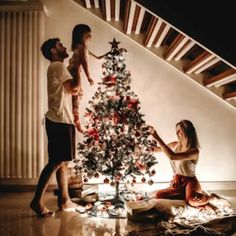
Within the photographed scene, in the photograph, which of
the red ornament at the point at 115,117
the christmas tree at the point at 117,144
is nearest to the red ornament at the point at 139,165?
the christmas tree at the point at 117,144

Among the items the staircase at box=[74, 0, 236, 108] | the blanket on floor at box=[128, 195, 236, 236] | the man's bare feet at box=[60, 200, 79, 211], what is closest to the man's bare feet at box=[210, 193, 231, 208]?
the blanket on floor at box=[128, 195, 236, 236]

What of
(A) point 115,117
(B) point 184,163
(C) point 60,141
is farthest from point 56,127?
(B) point 184,163

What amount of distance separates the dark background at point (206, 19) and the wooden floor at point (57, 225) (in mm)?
1445

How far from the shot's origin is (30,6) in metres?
3.97

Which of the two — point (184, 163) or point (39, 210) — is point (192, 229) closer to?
point (184, 163)

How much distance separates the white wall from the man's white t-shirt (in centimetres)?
112

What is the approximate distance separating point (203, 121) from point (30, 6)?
2.40 meters

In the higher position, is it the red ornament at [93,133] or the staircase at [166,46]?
the staircase at [166,46]

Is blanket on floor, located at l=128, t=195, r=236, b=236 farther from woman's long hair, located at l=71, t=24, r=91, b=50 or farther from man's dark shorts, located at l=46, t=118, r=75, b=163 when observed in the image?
woman's long hair, located at l=71, t=24, r=91, b=50

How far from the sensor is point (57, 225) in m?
2.69

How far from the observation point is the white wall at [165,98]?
4133 millimetres

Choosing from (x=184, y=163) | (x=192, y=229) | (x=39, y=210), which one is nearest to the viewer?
(x=192, y=229)

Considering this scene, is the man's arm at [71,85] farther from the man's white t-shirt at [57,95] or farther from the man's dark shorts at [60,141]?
the man's dark shorts at [60,141]

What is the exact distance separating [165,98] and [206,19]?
2.32m
